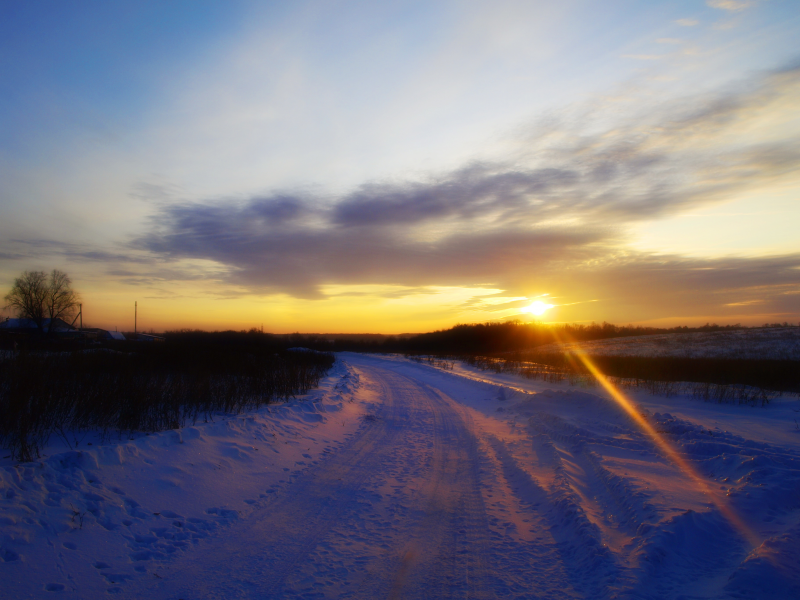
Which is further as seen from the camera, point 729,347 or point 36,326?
point 36,326

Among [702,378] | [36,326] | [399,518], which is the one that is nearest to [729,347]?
[702,378]

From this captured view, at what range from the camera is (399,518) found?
5715 millimetres

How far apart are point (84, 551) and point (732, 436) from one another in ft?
37.6

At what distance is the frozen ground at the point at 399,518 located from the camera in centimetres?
410

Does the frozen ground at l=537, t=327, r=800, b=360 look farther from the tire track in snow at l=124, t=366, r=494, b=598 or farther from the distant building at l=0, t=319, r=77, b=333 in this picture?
the distant building at l=0, t=319, r=77, b=333

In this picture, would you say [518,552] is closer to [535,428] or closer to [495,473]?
[495,473]

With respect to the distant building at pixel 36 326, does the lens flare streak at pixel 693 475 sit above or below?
below

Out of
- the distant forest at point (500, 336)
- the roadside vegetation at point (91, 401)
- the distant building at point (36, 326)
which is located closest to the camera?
the roadside vegetation at point (91, 401)

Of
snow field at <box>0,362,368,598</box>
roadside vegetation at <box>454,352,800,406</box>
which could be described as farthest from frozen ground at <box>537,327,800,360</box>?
snow field at <box>0,362,368,598</box>

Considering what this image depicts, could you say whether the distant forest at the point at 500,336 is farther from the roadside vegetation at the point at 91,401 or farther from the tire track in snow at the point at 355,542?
the tire track in snow at the point at 355,542

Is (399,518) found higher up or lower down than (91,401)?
lower down

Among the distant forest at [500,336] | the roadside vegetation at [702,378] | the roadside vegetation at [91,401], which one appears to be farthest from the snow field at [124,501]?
the distant forest at [500,336]

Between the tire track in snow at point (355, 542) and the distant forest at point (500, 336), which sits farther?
the distant forest at point (500, 336)

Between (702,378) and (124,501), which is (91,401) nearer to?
(124,501)
